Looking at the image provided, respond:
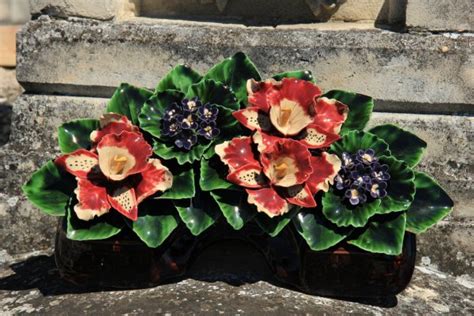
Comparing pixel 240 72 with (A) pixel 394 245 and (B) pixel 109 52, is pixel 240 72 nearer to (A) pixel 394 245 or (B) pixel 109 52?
Result: (B) pixel 109 52

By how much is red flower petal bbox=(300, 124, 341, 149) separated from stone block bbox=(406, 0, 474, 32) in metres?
0.52

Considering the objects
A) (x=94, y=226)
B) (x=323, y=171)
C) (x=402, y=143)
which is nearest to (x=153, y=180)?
(x=94, y=226)

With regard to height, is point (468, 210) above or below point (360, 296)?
above

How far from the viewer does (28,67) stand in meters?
1.90

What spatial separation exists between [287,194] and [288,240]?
190 millimetres

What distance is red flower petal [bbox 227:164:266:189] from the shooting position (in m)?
1.45

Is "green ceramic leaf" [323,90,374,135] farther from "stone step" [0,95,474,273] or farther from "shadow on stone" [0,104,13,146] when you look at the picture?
"shadow on stone" [0,104,13,146]

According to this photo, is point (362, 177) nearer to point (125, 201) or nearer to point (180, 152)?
point (180, 152)

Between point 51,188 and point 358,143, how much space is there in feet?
2.48

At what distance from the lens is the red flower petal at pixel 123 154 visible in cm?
146

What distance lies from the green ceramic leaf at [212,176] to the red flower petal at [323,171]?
19cm

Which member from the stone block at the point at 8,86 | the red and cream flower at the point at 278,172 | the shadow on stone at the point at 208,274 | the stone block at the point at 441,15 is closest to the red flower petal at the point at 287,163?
the red and cream flower at the point at 278,172

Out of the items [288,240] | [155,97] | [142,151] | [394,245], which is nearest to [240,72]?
[155,97]

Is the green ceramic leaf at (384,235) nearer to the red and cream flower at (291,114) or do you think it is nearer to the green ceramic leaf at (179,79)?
the red and cream flower at (291,114)
